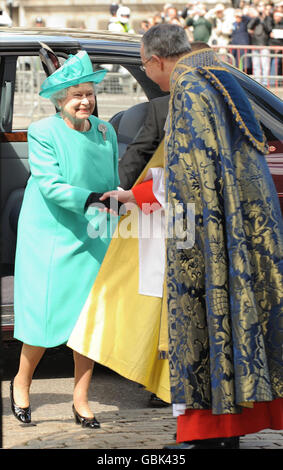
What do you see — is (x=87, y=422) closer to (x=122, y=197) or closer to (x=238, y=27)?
(x=122, y=197)

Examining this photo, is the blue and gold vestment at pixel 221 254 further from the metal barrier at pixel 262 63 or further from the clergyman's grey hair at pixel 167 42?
the metal barrier at pixel 262 63

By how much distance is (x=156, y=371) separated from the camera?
14.0 feet

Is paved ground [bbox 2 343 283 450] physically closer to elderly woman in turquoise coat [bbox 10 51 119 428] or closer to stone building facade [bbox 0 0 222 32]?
elderly woman in turquoise coat [bbox 10 51 119 428]

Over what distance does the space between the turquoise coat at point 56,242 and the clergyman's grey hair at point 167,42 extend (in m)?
0.80

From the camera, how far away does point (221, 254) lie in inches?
151

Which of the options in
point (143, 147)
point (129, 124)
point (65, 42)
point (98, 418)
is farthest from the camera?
point (129, 124)

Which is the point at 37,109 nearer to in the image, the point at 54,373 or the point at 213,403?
the point at 54,373

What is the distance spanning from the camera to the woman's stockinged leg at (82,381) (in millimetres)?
4762

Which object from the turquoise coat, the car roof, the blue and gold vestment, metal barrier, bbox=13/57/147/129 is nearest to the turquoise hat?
the turquoise coat

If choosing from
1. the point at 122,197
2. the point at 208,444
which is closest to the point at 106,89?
the point at 122,197

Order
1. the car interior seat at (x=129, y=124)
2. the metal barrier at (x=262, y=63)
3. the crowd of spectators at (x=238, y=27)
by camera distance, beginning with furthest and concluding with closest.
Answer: the crowd of spectators at (x=238, y=27) < the metal barrier at (x=262, y=63) < the car interior seat at (x=129, y=124)

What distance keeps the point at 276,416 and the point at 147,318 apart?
681 mm

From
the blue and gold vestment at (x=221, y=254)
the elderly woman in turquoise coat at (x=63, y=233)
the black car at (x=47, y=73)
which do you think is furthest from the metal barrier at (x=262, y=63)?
the blue and gold vestment at (x=221, y=254)

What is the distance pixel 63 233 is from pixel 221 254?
1120mm
